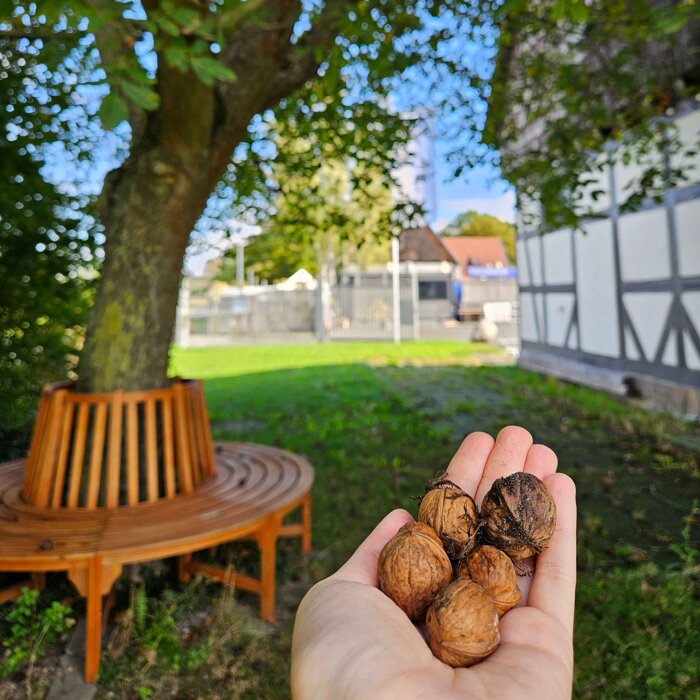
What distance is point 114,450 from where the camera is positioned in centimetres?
271

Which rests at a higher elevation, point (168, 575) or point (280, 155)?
point (280, 155)

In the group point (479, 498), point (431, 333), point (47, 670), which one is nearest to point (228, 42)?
point (479, 498)

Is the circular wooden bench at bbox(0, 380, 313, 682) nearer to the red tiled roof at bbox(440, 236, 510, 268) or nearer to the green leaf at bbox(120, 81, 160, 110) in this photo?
the green leaf at bbox(120, 81, 160, 110)

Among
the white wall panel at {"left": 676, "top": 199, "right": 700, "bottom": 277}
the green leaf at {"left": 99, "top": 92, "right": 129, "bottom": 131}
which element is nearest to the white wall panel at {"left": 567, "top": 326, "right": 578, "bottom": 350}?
the white wall panel at {"left": 676, "top": 199, "right": 700, "bottom": 277}

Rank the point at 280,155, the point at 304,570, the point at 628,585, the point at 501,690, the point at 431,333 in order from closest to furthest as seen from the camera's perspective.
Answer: the point at 501,690
the point at 628,585
the point at 304,570
the point at 280,155
the point at 431,333

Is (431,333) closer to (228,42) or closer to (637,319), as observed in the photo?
(637,319)

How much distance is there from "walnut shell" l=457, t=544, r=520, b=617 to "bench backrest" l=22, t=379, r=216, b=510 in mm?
1869

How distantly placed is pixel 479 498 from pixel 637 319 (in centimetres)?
748

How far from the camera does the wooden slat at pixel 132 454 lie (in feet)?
9.01

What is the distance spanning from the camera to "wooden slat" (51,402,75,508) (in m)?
2.69

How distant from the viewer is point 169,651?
2.50 meters

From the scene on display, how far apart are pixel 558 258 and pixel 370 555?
33.3 ft

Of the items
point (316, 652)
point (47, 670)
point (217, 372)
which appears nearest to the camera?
point (316, 652)

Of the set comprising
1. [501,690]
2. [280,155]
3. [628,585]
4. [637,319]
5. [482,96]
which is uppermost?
[482,96]
